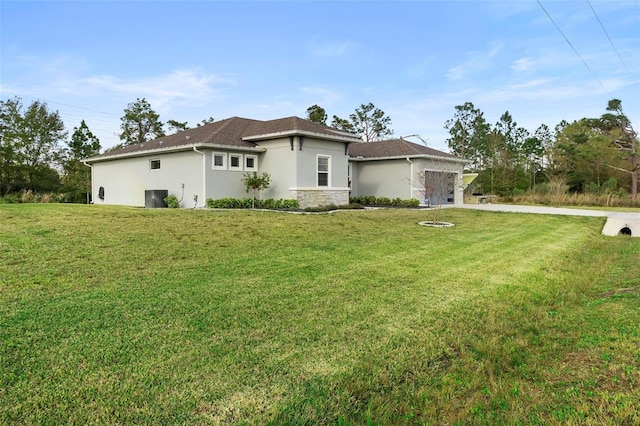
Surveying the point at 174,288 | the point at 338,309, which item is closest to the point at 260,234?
the point at 174,288

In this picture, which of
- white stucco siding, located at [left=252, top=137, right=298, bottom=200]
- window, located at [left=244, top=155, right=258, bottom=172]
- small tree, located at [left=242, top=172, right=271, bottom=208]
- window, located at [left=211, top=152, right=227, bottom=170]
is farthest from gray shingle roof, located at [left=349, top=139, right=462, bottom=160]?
window, located at [left=211, top=152, right=227, bottom=170]

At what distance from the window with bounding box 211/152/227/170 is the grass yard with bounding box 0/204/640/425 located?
913 cm

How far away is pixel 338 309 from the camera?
13.7 ft

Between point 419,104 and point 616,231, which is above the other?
point 419,104

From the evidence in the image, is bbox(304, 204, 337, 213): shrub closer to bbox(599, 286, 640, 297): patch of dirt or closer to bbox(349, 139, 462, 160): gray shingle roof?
bbox(349, 139, 462, 160): gray shingle roof

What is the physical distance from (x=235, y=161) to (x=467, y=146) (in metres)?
35.6

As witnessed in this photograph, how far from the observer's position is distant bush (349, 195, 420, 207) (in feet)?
69.3

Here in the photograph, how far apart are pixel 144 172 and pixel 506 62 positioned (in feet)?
55.7

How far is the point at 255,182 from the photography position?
16.0 m

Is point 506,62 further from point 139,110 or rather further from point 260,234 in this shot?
point 139,110

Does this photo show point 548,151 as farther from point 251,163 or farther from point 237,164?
point 237,164

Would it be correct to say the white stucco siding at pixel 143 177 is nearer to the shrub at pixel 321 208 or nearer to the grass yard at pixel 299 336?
the shrub at pixel 321 208

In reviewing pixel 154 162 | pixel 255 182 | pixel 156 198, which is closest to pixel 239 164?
pixel 255 182

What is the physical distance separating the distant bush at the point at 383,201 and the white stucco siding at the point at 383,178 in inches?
23.1
